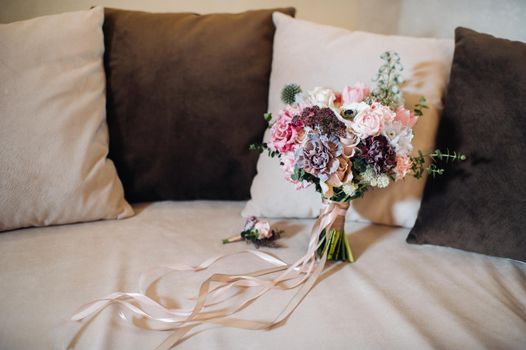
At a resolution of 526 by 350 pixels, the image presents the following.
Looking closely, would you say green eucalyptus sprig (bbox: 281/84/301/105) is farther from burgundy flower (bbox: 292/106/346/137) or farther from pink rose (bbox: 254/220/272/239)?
pink rose (bbox: 254/220/272/239)

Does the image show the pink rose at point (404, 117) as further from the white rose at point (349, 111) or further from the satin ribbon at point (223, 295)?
the satin ribbon at point (223, 295)

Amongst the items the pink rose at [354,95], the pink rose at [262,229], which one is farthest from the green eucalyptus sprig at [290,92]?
the pink rose at [262,229]

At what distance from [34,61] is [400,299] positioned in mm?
1094

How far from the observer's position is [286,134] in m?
0.89

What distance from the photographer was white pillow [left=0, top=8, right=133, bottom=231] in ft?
3.32

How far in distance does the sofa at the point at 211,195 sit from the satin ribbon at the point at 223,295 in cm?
2

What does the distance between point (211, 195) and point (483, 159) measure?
798 mm

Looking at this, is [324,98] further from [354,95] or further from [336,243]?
[336,243]

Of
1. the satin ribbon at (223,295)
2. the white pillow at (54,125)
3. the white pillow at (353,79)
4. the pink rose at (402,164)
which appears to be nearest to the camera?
the satin ribbon at (223,295)

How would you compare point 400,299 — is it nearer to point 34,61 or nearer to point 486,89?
point 486,89

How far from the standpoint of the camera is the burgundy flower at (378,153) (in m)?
0.84

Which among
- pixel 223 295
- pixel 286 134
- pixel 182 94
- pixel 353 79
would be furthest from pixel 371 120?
pixel 182 94

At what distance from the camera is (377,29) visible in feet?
5.36

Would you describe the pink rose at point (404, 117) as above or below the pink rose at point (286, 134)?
above
